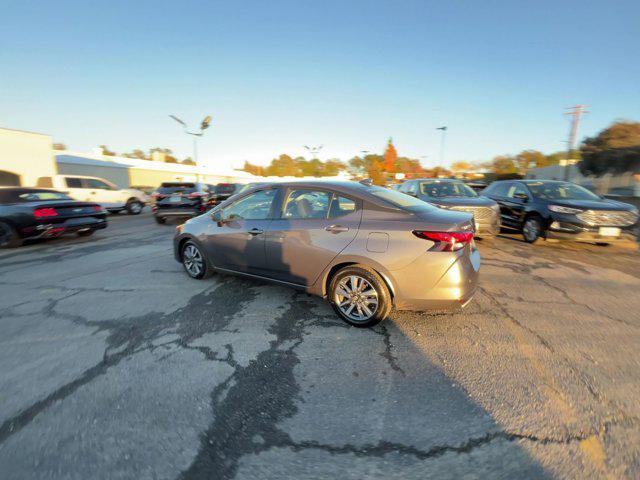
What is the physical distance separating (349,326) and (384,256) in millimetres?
904

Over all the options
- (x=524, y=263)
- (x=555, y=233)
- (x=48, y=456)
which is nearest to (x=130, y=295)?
(x=48, y=456)

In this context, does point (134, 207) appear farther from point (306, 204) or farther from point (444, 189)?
point (306, 204)

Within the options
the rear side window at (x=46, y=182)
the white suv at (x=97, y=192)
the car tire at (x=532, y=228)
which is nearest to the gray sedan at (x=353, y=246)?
the car tire at (x=532, y=228)

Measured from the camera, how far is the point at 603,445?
6.11 feet

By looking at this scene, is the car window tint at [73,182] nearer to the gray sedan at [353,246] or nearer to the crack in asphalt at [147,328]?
the crack in asphalt at [147,328]

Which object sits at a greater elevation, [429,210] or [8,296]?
[429,210]

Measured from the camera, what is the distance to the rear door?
11.0ft

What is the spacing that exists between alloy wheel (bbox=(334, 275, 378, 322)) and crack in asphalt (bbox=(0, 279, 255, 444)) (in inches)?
50.4

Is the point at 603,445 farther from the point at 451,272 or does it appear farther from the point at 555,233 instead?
the point at 555,233

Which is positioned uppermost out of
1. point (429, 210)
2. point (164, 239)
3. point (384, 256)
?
point (429, 210)

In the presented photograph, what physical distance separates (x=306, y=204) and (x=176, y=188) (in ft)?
32.4

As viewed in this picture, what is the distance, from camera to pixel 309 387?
238 centimetres

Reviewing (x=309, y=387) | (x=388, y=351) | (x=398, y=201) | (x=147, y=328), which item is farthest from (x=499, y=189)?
(x=147, y=328)

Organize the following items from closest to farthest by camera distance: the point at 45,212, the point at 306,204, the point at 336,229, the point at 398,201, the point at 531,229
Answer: the point at 336,229 → the point at 398,201 → the point at 306,204 → the point at 45,212 → the point at 531,229
